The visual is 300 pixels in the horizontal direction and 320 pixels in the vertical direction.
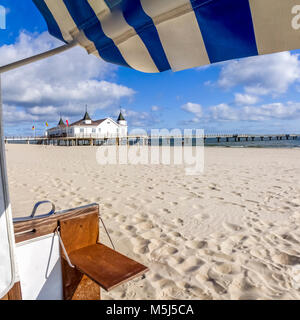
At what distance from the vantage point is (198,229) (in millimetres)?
3418

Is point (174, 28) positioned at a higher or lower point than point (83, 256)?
higher

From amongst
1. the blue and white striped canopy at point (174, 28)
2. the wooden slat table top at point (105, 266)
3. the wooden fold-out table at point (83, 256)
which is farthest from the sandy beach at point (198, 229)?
the blue and white striped canopy at point (174, 28)

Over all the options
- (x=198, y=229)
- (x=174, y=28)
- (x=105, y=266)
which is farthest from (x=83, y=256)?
(x=198, y=229)

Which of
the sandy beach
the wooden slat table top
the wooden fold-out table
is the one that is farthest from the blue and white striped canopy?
the sandy beach

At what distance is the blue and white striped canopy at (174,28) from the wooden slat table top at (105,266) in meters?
1.43

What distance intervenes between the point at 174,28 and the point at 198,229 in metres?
2.94

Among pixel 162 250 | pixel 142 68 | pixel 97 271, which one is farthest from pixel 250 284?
pixel 142 68

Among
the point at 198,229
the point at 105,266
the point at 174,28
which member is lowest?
the point at 198,229

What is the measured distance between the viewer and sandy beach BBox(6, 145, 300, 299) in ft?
7.17

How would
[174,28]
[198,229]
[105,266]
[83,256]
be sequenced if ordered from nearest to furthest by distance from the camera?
1. [174,28]
2. [105,266]
3. [83,256]
4. [198,229]

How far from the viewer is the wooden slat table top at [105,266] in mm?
1486

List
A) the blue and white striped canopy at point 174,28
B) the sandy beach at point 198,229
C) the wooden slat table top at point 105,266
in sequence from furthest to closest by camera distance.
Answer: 1. the sandy beach at point 198,229
2. the wooden slat table top at point 105,266
3. the blue and white striped canopy at point 174,28

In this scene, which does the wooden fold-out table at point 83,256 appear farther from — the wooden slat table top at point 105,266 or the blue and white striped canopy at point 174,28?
the blue and white striped canopy at point 174,28

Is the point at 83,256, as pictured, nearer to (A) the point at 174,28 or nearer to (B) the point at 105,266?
(B) the point at 105,266
